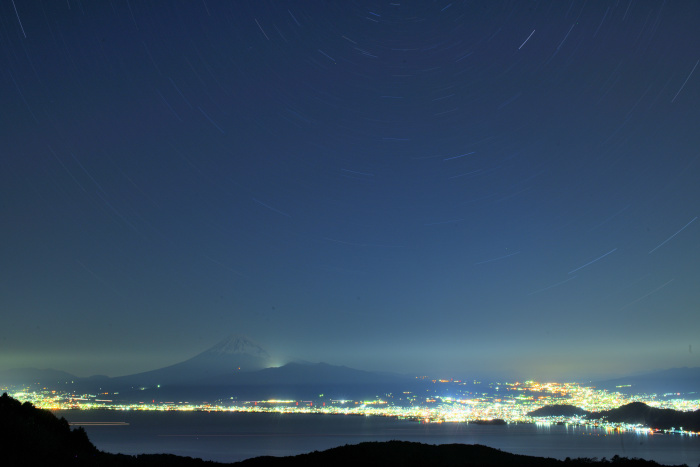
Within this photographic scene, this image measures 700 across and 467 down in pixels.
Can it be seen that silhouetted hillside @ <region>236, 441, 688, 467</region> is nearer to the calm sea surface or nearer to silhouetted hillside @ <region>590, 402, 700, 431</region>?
the calm sea surface

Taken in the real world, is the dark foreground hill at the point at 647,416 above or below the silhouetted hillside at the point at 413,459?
above

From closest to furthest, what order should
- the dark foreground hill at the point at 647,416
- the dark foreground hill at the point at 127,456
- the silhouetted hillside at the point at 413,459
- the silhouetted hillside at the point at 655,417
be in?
the dark foreground hill at the point at 127,456 → the silhouetted hillside at the point at 413,459 → the silhouetted hillside at the point at 655,417 → the dark foreground hill at the point at 647,416

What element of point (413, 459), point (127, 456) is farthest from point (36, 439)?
point (413, 459)

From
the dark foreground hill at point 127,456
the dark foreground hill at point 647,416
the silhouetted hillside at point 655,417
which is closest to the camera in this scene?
the dark foreground hill at point 127,456

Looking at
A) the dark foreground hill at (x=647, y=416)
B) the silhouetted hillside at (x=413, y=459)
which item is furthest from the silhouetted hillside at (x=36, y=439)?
the dark foreground hill at (x=647, y=416)

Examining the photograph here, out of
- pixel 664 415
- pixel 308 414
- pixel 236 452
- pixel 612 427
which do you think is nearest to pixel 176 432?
pixel 236 452

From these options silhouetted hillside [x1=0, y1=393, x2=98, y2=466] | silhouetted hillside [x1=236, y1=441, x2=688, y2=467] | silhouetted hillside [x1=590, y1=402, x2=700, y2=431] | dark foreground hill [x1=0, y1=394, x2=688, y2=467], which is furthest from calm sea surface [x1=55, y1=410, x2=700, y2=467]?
silhouetted hillside [x1=0, y1=393, x2=98, y2=466]

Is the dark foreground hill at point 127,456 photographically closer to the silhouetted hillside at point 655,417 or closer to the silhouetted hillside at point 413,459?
the silhouetted hillside at point 413,459

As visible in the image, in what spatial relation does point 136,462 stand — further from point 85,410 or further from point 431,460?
point 85,410
